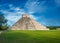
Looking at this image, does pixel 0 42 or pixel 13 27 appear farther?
pixel 13 27

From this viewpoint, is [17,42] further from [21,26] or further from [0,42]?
[21,26]

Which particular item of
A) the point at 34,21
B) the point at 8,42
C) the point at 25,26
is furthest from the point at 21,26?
the point at 8,42

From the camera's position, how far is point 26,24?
46.1ft

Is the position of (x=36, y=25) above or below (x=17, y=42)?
above

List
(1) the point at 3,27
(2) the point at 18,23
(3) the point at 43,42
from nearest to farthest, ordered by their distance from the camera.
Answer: (3) the point at 43,42
(1) the point at 3,27
(2) the point at 18,23

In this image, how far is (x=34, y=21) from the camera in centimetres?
1429

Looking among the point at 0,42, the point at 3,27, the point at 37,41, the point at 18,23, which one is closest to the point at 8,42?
the point at 0,42

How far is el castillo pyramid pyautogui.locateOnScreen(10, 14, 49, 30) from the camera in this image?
13466 mm

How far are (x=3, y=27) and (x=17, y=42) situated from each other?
6823 millimetres

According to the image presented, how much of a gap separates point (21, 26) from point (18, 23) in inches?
18.5

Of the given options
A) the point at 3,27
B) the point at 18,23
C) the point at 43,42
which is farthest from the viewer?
the point at 18,23

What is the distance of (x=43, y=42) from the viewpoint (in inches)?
248

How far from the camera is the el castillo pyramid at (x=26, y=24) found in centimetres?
1347

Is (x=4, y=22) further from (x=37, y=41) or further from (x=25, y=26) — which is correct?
(x=37, y=41)
